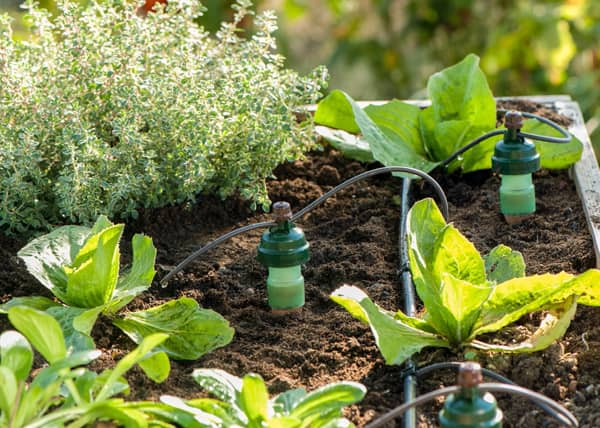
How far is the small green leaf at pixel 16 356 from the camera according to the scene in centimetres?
169

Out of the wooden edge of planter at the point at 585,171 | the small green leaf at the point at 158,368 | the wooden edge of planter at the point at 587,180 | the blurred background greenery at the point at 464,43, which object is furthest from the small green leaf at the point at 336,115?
the blurred background greenery at the point at 464,43

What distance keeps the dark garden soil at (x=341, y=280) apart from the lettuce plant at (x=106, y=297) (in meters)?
0.05

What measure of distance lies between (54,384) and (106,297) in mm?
546

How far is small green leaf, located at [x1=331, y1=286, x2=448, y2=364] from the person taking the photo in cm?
194

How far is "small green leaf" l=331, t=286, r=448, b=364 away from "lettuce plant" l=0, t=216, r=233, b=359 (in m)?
0.27

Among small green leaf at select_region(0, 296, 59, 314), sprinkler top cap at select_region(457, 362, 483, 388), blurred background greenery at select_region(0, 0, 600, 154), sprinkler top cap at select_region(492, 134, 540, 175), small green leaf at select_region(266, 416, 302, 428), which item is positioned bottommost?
small green leaf at select_region(266, 416, 302, 428)

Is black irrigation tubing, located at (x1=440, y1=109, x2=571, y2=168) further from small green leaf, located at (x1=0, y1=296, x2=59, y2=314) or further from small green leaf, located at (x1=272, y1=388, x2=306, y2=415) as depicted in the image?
small green leaf, located at (x1=0, y1=296, x2=59, y2=314)

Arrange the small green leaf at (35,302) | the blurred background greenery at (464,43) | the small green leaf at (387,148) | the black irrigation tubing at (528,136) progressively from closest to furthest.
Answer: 1. the small green leaf at (35,302)
2. the black irrigation tubing at (528,136)
3. the small green leaf at (387,148)
4. the blurred background greenery at (464,43)

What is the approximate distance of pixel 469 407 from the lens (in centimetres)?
157

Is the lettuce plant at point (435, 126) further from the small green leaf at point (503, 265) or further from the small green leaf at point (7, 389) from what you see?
the small green leaf at point (7, 389)

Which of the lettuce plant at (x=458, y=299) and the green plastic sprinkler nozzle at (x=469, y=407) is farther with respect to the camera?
the lettuce plant at (x=458, y=299)

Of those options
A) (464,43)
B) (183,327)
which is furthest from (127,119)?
(464,43)

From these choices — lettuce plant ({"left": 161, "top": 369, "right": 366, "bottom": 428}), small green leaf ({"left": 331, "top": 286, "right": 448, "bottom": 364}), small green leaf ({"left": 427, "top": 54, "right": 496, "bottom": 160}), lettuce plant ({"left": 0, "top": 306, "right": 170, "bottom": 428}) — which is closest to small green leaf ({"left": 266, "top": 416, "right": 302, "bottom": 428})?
lettuce plant ({"left": 161, "top": 369, "right": 366, "bottom": 428})

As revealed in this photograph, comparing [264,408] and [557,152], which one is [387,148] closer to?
[557,152]
